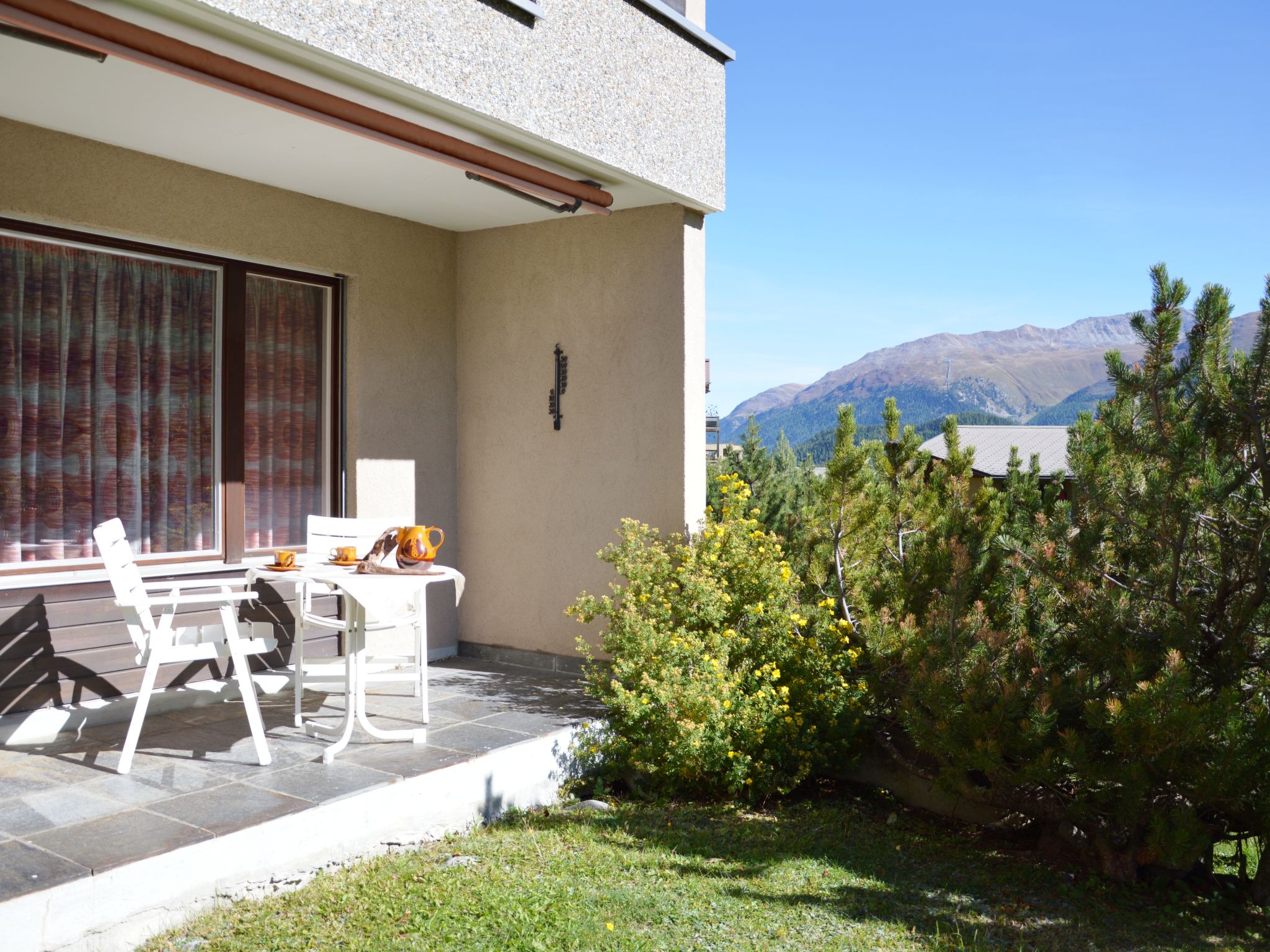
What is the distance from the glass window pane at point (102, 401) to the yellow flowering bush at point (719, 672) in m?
2.45

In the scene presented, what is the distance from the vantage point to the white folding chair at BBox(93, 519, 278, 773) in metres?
4.06

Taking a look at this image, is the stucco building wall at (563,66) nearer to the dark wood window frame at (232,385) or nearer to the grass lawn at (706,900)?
the dark wood window frame at (232,385)

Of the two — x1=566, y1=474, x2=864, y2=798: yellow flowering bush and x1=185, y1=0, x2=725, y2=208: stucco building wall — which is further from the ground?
x1=185, y1=0, x2=725, y2=208: stucco building wall

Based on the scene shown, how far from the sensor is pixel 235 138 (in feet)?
16.0

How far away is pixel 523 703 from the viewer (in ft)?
18.4

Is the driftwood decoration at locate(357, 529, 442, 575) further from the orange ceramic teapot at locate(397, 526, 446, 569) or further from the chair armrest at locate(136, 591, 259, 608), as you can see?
the chair armrest at locate(136, 591, 259, 608)

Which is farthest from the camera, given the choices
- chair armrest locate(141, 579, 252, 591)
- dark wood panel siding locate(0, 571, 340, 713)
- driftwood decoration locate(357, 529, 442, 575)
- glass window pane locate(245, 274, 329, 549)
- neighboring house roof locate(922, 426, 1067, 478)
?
neighboring house roof locate(922, 426, 1067, 478)

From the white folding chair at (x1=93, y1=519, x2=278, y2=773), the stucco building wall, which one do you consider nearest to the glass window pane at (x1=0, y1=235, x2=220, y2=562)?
the white folding chair at (x1=93, y1=519, x2=278, y2=773)

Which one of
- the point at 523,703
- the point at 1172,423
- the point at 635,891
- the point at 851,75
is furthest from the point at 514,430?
the point at 851,75

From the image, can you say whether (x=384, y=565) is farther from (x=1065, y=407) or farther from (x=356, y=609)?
(x=1065, y=407)

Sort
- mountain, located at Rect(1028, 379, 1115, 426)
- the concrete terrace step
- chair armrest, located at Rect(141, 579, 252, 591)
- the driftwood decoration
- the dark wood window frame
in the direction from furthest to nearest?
1. mountain, located at Rect(1028, 379, 1115, 426)
2. the dark wood window frame
3. chair armrest, located at Rect(141, 579, 252, 591)
4. the driftwood decoration
5. the concrete terrace step

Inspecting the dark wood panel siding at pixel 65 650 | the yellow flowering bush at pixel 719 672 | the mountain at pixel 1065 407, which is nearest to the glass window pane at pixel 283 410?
the dark wood panel siding at pixel 65 650

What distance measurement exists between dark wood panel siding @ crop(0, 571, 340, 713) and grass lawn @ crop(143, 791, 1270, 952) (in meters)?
2.12

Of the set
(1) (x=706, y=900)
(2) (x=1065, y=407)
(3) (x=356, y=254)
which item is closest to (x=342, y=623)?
(1) (x=706, y=900)
